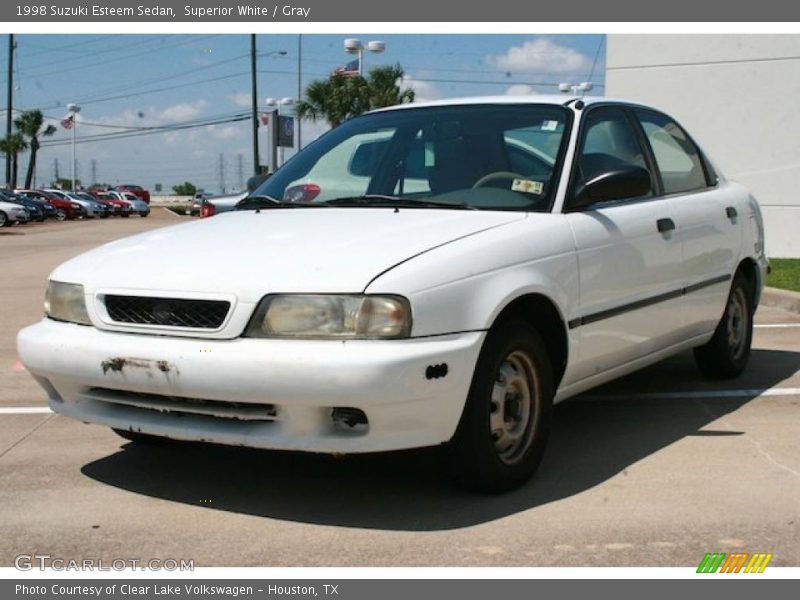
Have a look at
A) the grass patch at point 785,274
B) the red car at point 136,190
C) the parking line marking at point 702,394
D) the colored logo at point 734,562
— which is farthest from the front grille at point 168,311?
the red car at point 136,190

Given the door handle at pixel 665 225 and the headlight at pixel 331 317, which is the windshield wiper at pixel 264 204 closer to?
the headlight at pixel 331 317

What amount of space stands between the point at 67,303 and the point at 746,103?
12.2 m

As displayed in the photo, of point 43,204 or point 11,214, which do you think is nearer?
point 11,214

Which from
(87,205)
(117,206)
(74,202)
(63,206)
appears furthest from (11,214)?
(117,206)

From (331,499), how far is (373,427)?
0.62 metres

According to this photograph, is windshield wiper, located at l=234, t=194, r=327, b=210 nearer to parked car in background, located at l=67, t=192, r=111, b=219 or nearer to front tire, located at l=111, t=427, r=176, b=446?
front tire, located at l=111, t=427, r=176, b=446

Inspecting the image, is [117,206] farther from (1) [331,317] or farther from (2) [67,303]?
(1) [331,317]

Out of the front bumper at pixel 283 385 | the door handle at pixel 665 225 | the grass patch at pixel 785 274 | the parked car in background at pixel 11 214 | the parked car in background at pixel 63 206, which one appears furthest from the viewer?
the parked car in background at pixel 63 206

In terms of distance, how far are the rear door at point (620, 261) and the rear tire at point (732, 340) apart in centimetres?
84

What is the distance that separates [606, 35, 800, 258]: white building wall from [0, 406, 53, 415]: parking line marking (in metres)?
10.6

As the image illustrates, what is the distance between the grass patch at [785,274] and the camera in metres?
11.0

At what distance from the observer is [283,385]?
3.70 m
